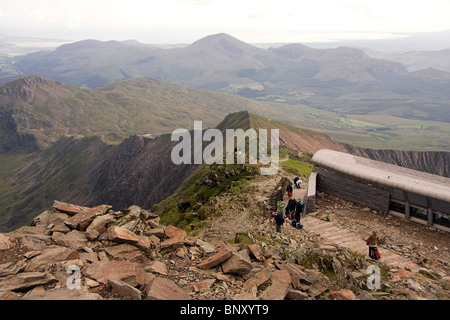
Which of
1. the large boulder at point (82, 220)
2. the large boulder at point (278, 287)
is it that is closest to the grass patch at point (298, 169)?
the large boulder at point (82, 220)

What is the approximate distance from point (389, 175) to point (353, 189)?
3.41 meters

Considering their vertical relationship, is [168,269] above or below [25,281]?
below

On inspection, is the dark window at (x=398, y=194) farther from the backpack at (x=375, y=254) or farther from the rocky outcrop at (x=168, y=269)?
the rocky outcrop at (x=168, y=269)

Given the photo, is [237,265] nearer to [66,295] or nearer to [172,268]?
[172,268]

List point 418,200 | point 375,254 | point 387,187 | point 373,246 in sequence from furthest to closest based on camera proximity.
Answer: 1. point 387,187
2. point 418,200
3. point 373,246
4. point 375,254

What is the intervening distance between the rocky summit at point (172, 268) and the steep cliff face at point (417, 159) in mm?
149786

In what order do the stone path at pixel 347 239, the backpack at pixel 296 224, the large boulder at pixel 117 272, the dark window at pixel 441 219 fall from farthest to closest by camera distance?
the backpack at pixel 296 224, the dark window at pixel 441 219, the stone path at pixel 347 239, the large boulder at pixel 117 272

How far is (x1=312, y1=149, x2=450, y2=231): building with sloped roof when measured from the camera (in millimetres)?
23828

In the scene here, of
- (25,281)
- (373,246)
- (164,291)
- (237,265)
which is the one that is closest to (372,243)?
(373,246)

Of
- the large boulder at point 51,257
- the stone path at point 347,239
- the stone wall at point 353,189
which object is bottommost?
the stone path at point 347,239

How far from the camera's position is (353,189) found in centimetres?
2861

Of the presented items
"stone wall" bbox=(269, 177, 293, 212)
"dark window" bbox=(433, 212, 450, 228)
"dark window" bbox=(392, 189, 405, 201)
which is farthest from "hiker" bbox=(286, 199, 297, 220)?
"dark window" bbox=(433, 212, 450, 228)

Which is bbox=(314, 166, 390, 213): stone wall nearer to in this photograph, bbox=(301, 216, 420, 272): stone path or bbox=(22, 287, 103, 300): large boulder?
bbox=(301, 216, 420, 272): stone path

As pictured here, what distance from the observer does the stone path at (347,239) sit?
19406 millimetres
